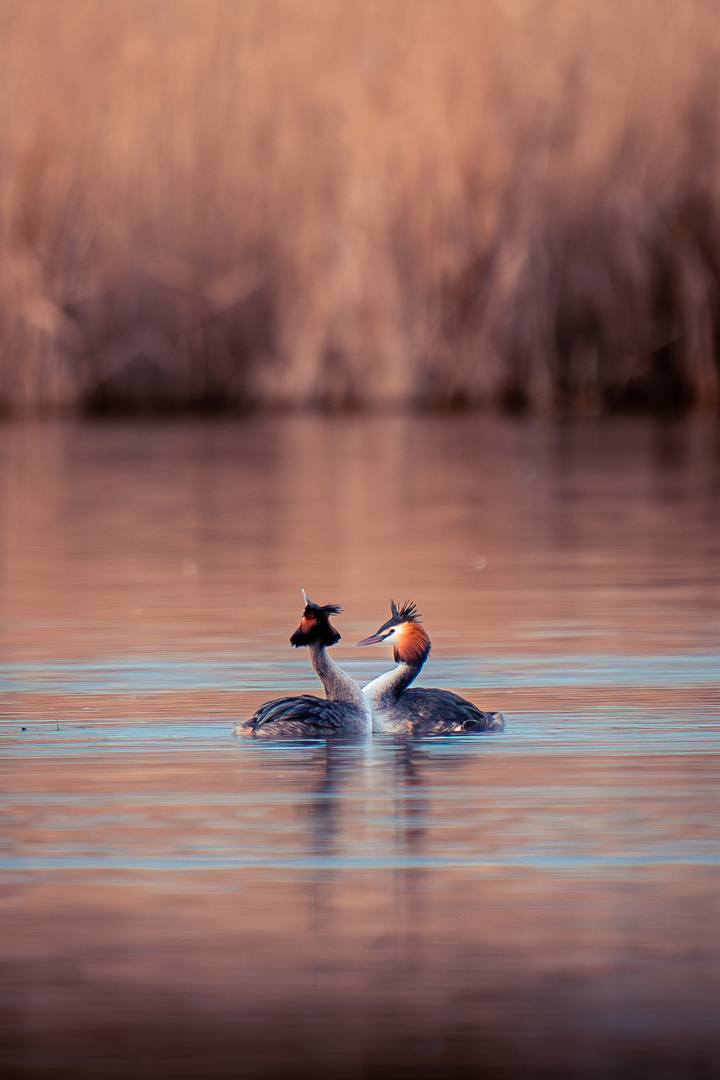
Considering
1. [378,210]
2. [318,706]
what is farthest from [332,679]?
[378,210]

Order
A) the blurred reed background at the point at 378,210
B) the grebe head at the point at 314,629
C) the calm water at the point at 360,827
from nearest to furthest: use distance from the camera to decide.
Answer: the calm water at the point at 360,827 < the grebe head at the point at 314,629 < the blurred reed background at the point at 378,210

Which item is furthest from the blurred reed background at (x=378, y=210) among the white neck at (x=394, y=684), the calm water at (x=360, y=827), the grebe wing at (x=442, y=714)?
the grebe wing at (x=442, y=714)

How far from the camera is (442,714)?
5785 mm

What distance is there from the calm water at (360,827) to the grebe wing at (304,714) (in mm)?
63

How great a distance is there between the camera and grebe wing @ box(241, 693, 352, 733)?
18.7 feet

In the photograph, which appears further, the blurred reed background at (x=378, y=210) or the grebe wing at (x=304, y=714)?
the blurred reed background at (x=378, y=210)

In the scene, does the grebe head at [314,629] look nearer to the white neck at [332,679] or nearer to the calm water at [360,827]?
the white neck at [332,679]

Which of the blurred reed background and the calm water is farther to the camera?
the blurred reed background

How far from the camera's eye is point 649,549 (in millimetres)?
10898

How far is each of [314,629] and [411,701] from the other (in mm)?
298

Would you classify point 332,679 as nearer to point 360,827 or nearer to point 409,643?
point 409,643

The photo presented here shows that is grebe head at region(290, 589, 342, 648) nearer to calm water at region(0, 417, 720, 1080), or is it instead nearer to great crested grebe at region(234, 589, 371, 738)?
great crested grebe at region(234, 589, 371, 738)

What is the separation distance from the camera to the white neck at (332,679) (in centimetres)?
582

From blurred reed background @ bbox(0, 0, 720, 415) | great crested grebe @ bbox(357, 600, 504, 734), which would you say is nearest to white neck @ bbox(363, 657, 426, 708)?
great crested grebe @ bbox(357, 600, 504, 734)
